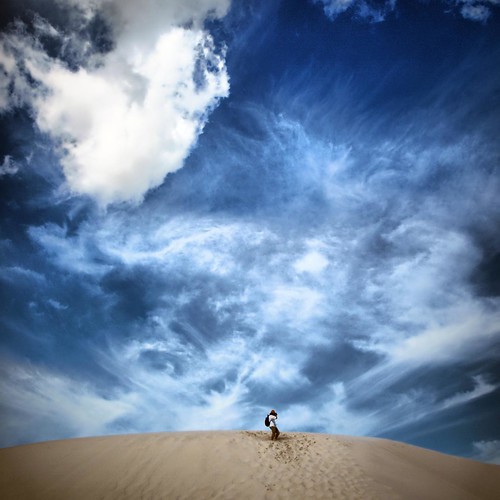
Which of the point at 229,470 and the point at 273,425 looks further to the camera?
the point at 273,425

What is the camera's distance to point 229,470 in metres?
14.9

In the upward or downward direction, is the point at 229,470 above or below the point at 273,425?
below

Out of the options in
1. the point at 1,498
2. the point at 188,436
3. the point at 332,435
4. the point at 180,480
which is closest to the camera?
the point at 1,498

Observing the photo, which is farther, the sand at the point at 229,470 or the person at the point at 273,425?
the person at the point at 273,425

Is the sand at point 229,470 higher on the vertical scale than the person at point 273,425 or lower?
lower

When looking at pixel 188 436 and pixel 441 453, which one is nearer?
pixel 188 436

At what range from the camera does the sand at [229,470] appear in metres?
13.7

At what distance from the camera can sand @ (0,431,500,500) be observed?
1370 centimetres

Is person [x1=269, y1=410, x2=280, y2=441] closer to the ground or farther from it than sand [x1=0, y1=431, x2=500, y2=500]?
farther from it

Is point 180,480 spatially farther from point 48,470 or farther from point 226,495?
point 48,470

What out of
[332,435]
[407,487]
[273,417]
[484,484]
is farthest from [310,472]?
[484,484]

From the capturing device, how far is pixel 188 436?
60.5 feet

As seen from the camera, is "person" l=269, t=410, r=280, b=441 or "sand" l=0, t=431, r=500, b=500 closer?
"sand" l=0, t=431, r=500, b=500

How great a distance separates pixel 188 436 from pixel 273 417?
16.8 ft
